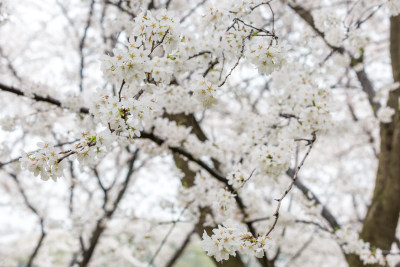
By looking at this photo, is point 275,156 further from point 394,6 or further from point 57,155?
point 394,6

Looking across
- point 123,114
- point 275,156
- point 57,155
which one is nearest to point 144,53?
point 123,114

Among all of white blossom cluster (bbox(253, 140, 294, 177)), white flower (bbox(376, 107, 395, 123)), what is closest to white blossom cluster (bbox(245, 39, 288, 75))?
white blossom cluster (bbox(253, 140, 294, 177))

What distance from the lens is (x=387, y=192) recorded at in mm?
3930

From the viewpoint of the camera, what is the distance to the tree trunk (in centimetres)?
385

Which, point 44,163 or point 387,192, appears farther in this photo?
point 387,192

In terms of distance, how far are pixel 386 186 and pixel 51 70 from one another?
7514 mm

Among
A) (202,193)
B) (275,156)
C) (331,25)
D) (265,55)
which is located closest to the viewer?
(265,55)

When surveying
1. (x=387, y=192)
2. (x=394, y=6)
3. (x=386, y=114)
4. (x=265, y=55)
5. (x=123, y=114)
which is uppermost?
(x=386, y=114)

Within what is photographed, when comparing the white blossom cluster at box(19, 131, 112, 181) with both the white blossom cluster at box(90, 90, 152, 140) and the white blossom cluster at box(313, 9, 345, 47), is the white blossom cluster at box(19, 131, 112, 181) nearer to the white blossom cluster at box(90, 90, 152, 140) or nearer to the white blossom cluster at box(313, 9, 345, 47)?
the white blossom cluster at box(90, 90, 152, 140)

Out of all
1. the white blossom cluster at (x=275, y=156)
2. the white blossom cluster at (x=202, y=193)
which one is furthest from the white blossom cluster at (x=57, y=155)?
the white blossom cluster at (x=202, y=193)

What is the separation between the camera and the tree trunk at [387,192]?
3850 mm

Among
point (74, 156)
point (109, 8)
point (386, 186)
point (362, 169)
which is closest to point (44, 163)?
point (74, 156)

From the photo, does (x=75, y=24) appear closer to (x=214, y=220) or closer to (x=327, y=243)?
(x=214, y=220)

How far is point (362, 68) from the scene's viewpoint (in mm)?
4609
